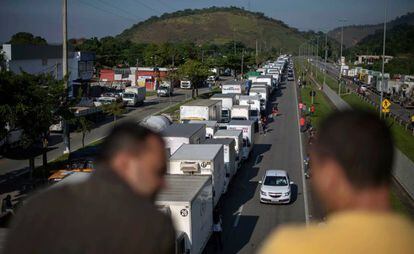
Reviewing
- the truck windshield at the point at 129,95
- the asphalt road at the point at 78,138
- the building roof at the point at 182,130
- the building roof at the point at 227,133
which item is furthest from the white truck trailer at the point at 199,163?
the truck windshield at the point at 129,95

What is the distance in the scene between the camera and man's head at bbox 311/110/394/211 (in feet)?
7.28

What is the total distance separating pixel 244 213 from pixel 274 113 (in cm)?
3233

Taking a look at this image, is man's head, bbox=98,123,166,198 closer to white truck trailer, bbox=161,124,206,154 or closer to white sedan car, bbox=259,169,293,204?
white sedan car, bbox=259,169,293,204

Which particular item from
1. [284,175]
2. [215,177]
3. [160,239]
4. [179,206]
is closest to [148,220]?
[160,239]

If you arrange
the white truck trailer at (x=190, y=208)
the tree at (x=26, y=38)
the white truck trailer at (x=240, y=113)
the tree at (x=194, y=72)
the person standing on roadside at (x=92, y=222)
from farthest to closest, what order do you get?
the tree at (x=26, y=38), the tree at (x=194, y=72), the white truck trailer at (x=240, y=113), the white truck trailer at (x=190, y=208), the person standing on roadside at (x=92, y=222)

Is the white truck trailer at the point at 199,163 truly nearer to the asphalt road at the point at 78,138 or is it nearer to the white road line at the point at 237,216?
the white road line at the point at 237,216

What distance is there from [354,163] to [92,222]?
0.99 m

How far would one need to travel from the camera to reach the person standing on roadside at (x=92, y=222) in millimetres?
1980

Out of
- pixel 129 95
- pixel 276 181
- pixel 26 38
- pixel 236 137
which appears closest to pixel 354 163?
pixel 276 181

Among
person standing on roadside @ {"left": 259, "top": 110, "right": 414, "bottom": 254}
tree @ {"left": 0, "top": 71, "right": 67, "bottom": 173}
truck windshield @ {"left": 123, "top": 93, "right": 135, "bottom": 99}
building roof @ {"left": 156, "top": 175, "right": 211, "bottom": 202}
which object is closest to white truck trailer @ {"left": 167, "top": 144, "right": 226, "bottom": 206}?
building roof @ {"left": 156, "top": 175, "right": 211, "bottom": 202}

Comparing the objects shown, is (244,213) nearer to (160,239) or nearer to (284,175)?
(284,175)

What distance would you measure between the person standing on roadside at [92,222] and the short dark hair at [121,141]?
0.16 meters

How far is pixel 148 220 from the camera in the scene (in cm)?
206

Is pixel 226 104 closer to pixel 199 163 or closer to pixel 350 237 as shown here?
pixel 199 163
